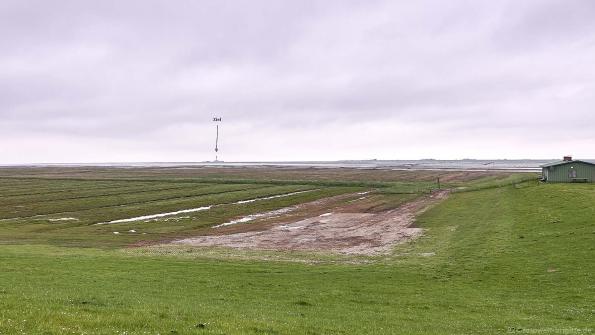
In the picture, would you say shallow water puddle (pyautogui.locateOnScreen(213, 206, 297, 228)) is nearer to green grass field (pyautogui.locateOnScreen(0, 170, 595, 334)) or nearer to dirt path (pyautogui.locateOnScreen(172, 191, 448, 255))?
dirt path (pyautogui.locateOnScreen(172, 191, 448, 255))

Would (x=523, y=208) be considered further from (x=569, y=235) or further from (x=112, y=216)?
(x=112, y=216)

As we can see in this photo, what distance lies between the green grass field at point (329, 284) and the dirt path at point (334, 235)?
3517mm

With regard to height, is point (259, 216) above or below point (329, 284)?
below

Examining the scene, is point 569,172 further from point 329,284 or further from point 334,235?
point 329,284

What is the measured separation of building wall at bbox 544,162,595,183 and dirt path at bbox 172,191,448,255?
27.6m

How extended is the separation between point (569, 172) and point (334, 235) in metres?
50.2

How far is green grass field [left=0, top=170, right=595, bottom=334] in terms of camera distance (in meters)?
17.7

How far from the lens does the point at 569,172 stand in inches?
3332

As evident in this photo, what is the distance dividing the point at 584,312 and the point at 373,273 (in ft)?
45.2

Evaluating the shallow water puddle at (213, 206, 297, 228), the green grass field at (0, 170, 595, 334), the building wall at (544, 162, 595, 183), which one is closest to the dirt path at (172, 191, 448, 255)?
the green grass field at (0, 170, 595, 334)

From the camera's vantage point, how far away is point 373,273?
34.4m

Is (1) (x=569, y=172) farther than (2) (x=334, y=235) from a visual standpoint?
Yes

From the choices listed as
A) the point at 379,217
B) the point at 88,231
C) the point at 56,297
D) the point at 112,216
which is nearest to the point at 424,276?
the point at 56,297

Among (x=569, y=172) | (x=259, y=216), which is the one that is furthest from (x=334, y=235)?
(x=569, y=172)
